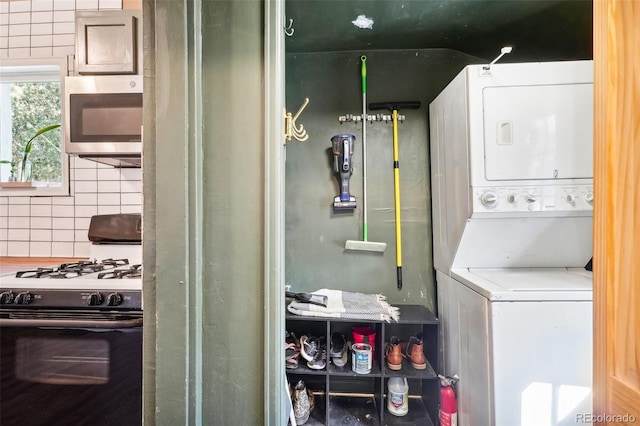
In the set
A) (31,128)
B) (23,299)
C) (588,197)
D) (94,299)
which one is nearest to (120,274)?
(94,299)

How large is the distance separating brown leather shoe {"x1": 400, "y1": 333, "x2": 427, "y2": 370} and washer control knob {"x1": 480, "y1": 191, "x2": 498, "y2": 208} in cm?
86

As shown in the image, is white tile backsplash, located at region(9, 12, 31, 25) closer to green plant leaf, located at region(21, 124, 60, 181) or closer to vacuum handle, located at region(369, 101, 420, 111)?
green plant leaf, located at region(21, 124, 60, 181)

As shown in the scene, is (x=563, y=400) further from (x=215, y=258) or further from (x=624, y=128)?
(x=215, y=258)

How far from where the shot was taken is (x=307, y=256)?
1827mm

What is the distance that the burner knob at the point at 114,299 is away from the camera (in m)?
1.07

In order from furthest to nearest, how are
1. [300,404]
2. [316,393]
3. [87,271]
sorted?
1. [316,393]
2. [300,404]
3. [87,271]

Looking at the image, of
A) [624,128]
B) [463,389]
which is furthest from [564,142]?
[463,389]

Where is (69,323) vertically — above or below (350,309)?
above

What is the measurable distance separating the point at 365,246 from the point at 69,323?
1464mm

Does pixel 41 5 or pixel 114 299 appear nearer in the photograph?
pixel 114 299

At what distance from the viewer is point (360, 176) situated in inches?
70.9

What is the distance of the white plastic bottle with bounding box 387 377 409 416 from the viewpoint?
149cm

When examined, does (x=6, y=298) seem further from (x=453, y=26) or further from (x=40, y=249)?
(x=453, y=26)

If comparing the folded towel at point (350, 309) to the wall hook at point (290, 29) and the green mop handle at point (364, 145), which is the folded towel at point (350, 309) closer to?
the green mop handle at point (364, 145)
